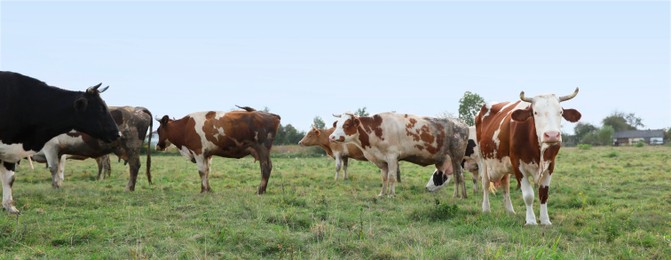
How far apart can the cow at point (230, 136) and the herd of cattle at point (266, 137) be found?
0.08ft

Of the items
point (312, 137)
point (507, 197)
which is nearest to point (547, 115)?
point (507, 197)

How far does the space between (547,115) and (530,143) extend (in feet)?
1.81

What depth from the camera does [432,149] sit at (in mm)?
13523

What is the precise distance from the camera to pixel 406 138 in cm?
1349

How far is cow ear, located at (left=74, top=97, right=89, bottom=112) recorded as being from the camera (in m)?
10.0

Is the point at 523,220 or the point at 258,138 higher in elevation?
the point at 258,138

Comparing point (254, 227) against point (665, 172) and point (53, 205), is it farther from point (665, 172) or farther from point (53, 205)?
point (665, 172)

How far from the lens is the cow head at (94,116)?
10242 mm

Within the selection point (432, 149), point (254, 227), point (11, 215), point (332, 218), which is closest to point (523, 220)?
point (332, 218)

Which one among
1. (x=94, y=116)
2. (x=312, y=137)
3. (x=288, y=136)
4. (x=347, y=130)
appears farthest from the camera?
(x=288, y=136)

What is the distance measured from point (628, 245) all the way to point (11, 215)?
30.2 ft

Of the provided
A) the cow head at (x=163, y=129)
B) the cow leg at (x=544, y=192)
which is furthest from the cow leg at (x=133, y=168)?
the cow leg at (x=544, y=192)

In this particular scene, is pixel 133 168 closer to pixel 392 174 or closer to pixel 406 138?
pixel 392 174

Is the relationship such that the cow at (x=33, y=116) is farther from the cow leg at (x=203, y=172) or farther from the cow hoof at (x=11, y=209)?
the cow leg at (x=203, y=172)
